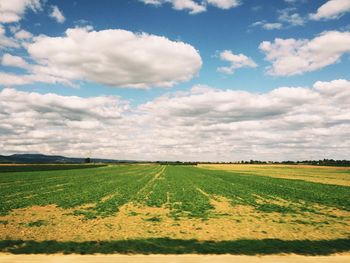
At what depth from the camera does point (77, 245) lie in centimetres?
1252

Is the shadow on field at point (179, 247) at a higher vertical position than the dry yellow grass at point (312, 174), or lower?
lower

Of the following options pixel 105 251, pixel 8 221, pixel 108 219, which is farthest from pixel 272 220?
pixel 8 221

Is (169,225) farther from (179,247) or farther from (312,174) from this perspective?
(312,174)

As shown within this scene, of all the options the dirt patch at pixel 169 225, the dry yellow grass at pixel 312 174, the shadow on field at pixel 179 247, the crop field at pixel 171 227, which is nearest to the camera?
the shadow on field at pixel 179 247

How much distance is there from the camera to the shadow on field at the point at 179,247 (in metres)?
11.6

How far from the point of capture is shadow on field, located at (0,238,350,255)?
457 inches

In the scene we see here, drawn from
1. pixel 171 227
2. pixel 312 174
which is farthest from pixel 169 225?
pixel 312 174

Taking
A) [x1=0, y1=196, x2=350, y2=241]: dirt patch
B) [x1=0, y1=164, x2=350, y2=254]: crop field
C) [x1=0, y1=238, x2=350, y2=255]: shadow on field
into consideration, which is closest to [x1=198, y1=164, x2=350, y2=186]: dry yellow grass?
[x1=0, y1=164, x2=350, y2=254]: crop field

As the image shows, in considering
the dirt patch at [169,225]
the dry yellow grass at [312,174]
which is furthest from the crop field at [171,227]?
the dry yellow grass at [312,174]

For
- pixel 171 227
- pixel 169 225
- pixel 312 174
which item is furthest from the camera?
pixel 312 174

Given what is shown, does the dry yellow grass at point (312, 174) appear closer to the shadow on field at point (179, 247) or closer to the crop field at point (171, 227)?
the crop field at point (171, 227)

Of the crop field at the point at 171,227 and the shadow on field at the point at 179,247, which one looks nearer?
the shadow on field at the point at 179,247

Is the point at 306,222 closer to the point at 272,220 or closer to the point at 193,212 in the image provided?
the point at 272,220

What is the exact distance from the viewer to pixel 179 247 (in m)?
12.3
